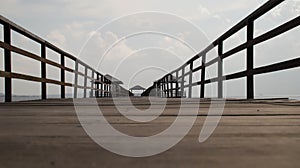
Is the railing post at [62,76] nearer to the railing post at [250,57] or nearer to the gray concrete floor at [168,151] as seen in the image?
the railing post at [250,57]

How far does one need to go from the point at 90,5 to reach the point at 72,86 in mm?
3039

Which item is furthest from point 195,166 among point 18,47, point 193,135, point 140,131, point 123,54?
point 123,54

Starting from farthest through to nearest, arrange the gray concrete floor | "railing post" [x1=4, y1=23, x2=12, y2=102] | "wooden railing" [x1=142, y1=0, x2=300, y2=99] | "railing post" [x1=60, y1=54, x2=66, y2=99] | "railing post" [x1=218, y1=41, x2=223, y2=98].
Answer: "railing post" [x1=60, y1=54, x2=66, y2=99], "railing post" [x1=218, y1=41, x2=223, y2=98], "railing post" [x1=4, y1=23, x2=12, y2=102], "wooden railing" [x1=142, y1=0, x2=300, y2=99], the gray concrete floor

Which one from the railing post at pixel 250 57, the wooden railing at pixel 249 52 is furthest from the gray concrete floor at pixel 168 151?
the railing post at pixel 250 57

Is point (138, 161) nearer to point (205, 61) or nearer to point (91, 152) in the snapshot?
point (91, 152)

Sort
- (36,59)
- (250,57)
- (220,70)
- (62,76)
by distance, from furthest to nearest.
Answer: (62,76) → (220,70) → (36,59) → (250,57)

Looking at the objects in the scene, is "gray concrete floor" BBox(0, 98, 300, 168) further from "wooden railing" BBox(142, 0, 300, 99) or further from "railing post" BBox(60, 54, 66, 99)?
"railing post" BBox(60, 54, 66, 99)

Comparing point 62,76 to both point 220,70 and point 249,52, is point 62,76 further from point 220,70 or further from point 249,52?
point 249,52

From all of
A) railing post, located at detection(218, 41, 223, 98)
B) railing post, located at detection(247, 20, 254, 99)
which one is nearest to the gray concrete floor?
railing post, located at detection(247, 20, 254, 99)

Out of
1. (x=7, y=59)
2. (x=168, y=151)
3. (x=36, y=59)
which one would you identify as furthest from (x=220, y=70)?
(x=168, y=151)

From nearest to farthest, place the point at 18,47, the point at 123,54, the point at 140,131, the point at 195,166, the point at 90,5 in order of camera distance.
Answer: the point at 195,166
the point at 140,131
the point at 18,47
the point at 123,54
the point at 90,5

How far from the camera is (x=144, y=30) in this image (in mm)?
6309

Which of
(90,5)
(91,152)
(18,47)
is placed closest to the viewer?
(91,152)

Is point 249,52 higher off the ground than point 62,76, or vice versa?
point 249,52
